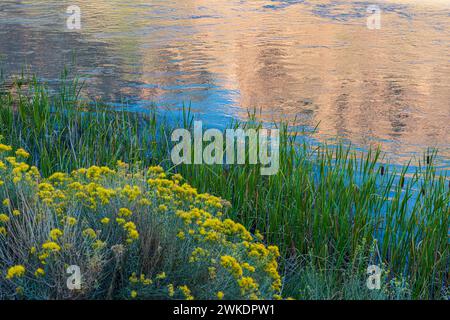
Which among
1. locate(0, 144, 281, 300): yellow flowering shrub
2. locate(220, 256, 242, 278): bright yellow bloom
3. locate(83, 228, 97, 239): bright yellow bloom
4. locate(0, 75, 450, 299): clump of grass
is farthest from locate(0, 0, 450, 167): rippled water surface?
locate(83, 228, 97, 239): bright yellow bloom

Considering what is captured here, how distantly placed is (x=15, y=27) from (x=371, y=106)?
5518 millimetres

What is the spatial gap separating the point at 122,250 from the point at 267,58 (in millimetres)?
6056

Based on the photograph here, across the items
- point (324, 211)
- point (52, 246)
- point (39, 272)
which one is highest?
point (52, 246)

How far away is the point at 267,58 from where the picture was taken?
27.1ft

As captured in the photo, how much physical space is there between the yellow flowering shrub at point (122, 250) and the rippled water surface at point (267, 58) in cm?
277

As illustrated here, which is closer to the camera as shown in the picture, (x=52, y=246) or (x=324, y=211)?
(x=52, y=246)

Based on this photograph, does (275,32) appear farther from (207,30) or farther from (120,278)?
(120,278)

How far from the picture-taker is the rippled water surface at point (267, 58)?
6082 mm

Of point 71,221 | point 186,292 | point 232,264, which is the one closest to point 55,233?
point 71,221

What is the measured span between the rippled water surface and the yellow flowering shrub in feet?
9.09

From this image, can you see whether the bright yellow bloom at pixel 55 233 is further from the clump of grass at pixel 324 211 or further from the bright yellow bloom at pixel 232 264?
the clump of grass at pixel 324 211

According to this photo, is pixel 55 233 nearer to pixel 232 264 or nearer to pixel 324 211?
pixel 232 264

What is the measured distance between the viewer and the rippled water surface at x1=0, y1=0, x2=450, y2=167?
239 inches

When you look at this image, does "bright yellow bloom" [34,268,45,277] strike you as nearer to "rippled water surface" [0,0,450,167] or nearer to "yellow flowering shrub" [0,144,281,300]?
"yellow flowering shrub" [0,144,281,300]
